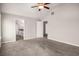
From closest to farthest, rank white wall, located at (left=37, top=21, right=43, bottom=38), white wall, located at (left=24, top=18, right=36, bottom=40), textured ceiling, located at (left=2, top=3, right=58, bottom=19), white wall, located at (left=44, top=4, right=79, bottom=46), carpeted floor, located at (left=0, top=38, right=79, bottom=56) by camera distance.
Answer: carpeted floor, located at (left=0, top=38, right=79, bottom=56), textured ceiling, located at (left=2, top=3, right=58, bottom=19), white wall, located at (left=44, top=4, right=79, bottom=46), white wall, located at (left=24, top=18, right=36, bottom=40), white wall, located at (left=37, top=21, right=43, bottom=38)

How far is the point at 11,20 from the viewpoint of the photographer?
5637 millimetres

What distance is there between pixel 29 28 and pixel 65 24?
327cm

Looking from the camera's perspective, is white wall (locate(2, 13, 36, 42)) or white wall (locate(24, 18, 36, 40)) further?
white wall (locate(24, 18, 36, 40))

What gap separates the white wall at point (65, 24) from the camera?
169 inches

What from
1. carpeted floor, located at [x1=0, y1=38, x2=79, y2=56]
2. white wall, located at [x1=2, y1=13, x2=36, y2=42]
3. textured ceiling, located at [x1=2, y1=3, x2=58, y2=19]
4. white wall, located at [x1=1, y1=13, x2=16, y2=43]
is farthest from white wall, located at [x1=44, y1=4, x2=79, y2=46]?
white wall, located at [x1=1, y1=13, x2=16, y2=43]

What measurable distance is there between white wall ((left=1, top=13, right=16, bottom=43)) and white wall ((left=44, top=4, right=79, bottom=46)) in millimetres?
2851

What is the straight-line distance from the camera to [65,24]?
488 centimetres

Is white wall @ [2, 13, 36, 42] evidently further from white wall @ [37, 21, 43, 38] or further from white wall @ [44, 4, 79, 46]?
white wall @ [44, 4, 79, 46]

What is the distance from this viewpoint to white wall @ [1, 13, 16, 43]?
17.0ft

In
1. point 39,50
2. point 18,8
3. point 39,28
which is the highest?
point 18,8

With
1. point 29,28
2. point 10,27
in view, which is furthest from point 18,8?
point 29,28

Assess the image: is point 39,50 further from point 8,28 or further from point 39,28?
point 39,28

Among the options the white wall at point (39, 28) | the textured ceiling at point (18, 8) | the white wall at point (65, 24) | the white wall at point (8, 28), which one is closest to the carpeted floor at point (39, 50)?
the white wall at point (65, 24)

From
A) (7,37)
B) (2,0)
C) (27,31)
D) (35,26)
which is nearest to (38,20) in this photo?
(35,26)
